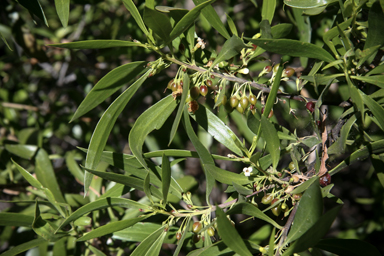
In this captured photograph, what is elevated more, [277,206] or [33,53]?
[33,53]

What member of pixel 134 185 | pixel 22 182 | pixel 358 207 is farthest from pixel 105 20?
pixel 358 207

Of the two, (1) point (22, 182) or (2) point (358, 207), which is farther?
(2) point (358, 207)

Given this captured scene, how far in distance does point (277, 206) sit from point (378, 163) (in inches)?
11.6

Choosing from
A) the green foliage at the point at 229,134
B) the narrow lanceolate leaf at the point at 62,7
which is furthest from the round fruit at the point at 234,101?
the narrow lanceolate leaf at the point at 62,7

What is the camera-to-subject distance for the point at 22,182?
59.9 inches

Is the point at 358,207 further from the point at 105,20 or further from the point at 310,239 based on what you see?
the point at 105,20

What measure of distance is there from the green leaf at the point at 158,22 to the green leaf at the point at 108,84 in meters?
0.14

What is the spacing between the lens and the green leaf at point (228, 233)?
1.97ft

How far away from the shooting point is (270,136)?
71cm

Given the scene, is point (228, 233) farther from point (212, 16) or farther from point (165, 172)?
point (212, 16)

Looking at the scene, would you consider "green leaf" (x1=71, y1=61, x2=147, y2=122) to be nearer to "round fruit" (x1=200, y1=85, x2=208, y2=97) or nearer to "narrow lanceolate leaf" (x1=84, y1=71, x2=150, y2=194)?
"narrow lanceolate leaf" (x1=84, y1=71, x2=150, y2=194)

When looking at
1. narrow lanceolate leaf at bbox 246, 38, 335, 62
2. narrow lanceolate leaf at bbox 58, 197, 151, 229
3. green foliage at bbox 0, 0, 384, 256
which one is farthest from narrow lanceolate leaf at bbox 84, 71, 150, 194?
narrow lanceolate leaf at bbox 246, 38, 335, 62

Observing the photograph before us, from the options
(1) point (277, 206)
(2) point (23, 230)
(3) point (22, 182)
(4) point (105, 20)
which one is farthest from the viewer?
(4) point (105, 20)

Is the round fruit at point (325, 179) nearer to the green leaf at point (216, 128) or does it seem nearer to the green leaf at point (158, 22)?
the green leaf at point (216, 128)
